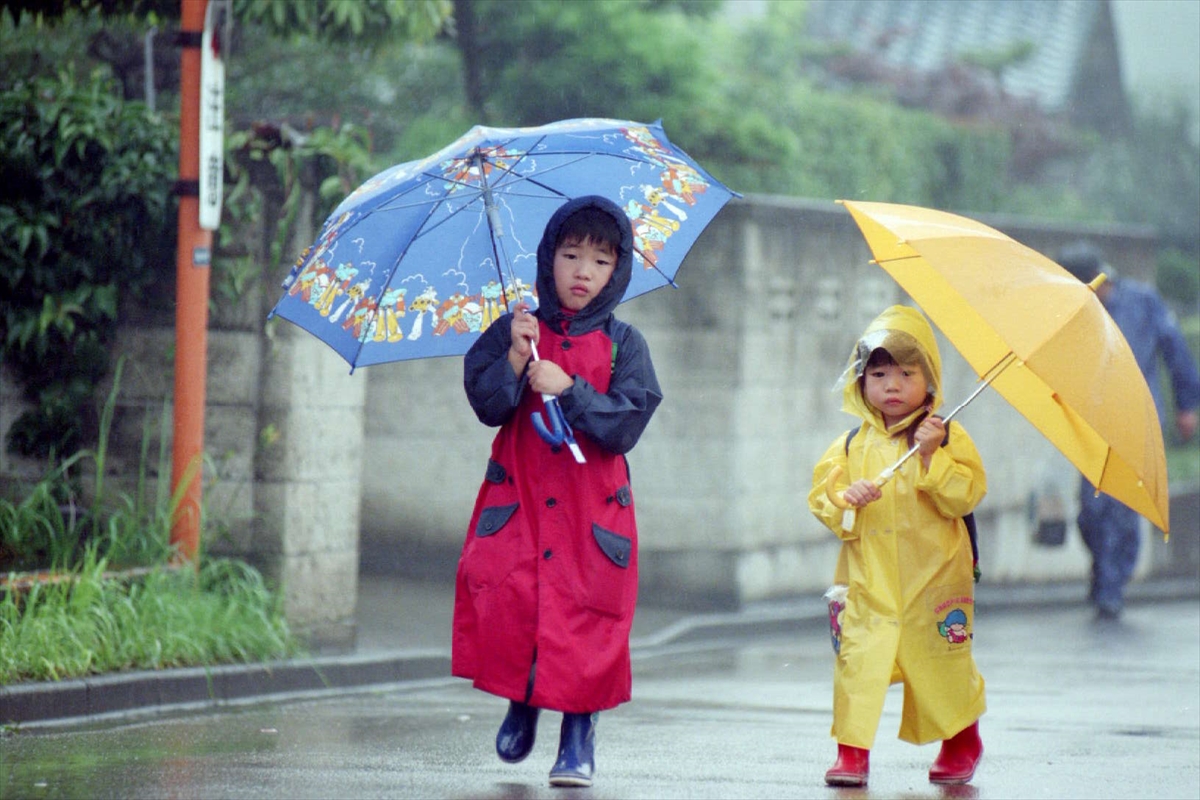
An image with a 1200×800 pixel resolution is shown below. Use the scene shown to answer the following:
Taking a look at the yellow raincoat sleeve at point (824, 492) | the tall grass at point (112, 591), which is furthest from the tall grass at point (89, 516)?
the yellow raincoat sleeve at point (824, 492)

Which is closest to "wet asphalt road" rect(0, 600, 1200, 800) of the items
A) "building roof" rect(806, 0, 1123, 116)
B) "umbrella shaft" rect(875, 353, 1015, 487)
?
"umbrella shaft" rect(875, 353, 1015, 487)

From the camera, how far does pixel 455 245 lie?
574 cm

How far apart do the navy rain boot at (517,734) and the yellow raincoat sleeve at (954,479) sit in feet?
4.26

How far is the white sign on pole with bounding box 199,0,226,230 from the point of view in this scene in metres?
7.98

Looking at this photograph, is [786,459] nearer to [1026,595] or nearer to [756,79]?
[1026,595]

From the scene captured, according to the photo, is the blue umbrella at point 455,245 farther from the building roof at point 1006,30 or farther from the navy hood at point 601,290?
the building roof at point 1006,30

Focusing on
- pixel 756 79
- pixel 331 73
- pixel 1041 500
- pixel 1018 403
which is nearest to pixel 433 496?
pixel 1041 500

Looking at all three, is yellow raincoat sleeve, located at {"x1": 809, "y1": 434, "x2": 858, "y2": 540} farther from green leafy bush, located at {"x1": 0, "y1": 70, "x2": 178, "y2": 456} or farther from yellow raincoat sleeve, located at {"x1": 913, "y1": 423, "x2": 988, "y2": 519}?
green leafy bush, located at {"x1": 0, "y1": 70, "x2": 178, "y2": 456}

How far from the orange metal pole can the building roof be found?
2413cm

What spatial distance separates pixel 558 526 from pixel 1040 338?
1386 millimetres

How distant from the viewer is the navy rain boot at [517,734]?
5.41m

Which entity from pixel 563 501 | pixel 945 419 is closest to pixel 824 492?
pixel 945 419

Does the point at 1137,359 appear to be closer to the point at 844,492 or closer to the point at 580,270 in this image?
the point at 844,492

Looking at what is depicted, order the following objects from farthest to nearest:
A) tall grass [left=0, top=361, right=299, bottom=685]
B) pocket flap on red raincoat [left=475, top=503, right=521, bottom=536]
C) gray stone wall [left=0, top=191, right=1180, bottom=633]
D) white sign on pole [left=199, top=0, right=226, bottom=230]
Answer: gray stone wall [left=0, top=191, right=1180, bottom=633]
white sign on pole [left=199, top=0, right=226, bottom=230]
tall grass [left=0, top=361, right=299, bottom=685]
pocket flap on red raincoat [left=475, top=503, right=521, bottom=536]
